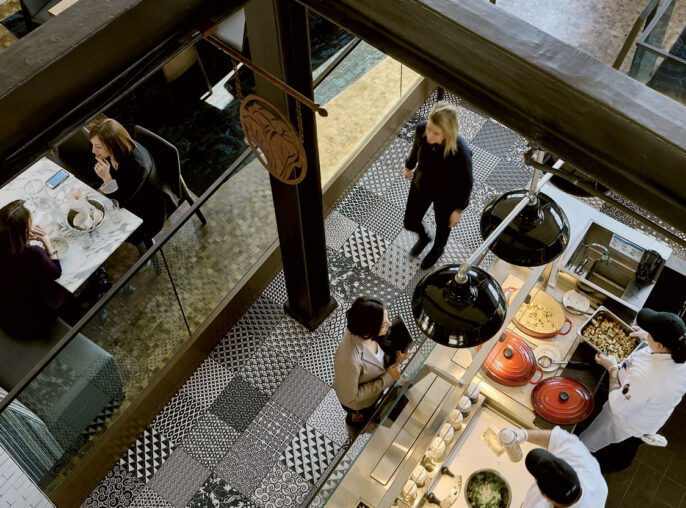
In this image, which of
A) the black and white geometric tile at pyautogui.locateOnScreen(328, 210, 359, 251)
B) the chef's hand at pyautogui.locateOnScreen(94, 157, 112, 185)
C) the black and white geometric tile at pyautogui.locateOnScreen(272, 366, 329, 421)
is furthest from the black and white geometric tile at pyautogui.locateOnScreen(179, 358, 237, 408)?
the chef's hand at pyautogui.locateOnScreen(94, 157, 112, 185)

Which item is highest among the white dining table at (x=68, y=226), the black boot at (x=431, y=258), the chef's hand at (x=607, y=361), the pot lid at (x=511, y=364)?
the black boot at (x=431, y=258)

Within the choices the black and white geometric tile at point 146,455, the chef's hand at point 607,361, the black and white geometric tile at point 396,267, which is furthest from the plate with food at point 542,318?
the black and white geometric tile at point 146,455

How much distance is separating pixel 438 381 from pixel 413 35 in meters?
2.31

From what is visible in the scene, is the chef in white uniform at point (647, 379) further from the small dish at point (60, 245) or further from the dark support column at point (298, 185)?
the small dish at point (60, 245)

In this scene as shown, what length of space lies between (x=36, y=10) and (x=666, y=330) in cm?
648

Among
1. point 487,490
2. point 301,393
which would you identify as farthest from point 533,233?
point 301,393

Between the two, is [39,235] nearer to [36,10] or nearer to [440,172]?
[440,172]

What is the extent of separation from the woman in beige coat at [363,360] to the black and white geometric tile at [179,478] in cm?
144

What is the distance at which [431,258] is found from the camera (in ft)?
18.9

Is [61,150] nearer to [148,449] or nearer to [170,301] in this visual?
[170,301]

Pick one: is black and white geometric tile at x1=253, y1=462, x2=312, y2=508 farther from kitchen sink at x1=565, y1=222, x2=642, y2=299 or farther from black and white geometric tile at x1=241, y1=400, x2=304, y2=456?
kitchen sink at x1=565, y1=222, x2=642, y2=299

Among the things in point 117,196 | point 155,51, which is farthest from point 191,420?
point 155,51

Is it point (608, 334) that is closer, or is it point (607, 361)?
point (607, 361)

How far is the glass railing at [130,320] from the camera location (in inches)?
162
